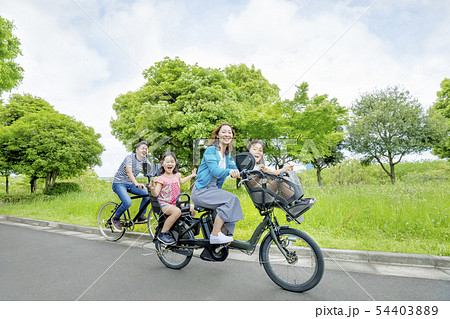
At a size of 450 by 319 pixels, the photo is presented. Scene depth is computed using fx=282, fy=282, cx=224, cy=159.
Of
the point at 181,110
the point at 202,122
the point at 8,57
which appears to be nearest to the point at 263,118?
the point at 202,122

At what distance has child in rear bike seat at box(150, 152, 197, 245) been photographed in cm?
351

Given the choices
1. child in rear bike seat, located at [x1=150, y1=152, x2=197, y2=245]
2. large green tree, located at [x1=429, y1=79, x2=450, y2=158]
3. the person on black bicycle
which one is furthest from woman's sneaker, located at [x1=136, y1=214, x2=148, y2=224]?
large green tree, located at [x1=429, y1=79, x2=450, y2=158]

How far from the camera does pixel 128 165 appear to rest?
198 inches

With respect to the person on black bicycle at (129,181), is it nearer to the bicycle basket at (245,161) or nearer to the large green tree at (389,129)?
the bicycle basket at (245,161)

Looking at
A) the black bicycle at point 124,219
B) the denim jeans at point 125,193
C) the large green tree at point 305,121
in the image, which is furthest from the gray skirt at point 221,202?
the large green tree at point 305,121

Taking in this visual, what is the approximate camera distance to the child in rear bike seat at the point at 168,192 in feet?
11.5

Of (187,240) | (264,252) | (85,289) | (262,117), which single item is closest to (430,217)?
(264,252)

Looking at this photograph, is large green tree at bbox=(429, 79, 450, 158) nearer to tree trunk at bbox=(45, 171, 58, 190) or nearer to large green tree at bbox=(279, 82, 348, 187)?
large green tree at bbox=(279, 82, 348, 187)

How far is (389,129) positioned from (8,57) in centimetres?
2192

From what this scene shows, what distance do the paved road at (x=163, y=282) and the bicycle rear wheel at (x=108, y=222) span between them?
108 cm

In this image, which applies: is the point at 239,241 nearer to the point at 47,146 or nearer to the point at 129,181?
the point at 129,181

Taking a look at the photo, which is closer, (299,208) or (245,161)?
(299,208)

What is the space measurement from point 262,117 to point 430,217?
29.6 feet

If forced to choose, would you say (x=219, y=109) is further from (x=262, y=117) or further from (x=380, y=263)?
(x=380, y=263)
